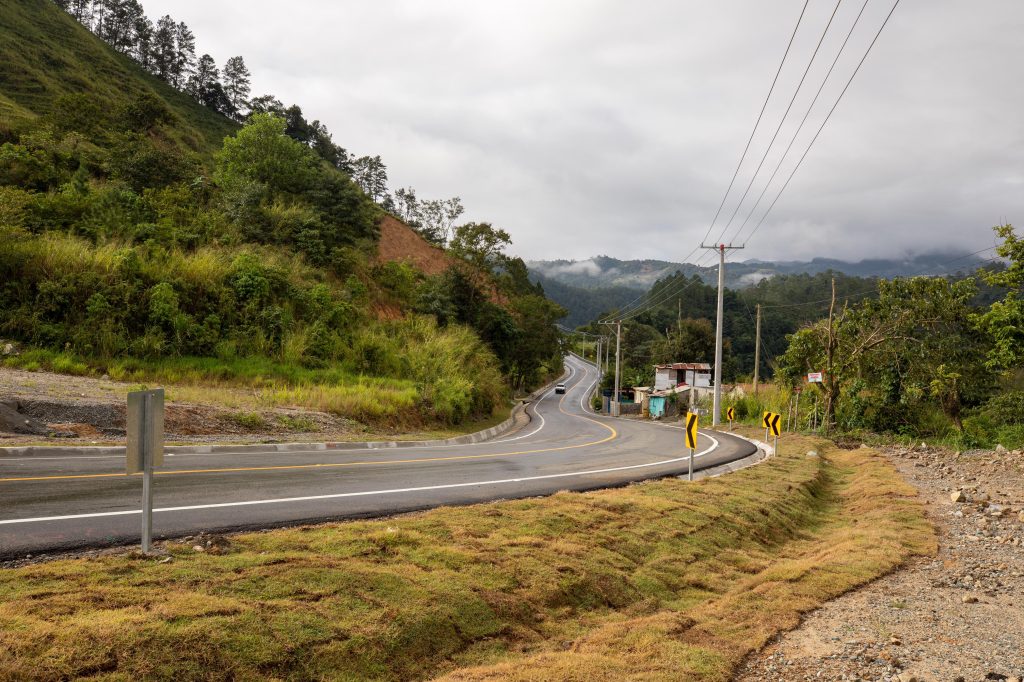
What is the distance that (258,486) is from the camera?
9328 millimetres

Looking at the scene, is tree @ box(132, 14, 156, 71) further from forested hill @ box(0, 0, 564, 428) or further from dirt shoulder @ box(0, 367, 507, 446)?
dirt shoulder @ box(0, 367, 507, 446)

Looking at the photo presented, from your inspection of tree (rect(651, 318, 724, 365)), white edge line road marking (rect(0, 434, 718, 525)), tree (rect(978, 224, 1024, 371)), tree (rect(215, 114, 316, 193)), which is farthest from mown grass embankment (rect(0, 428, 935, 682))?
tree (rect(651, 318, 724, 365))

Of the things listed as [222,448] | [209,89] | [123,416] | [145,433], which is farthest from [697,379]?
[209,89]

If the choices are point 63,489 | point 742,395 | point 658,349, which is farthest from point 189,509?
point 658,349

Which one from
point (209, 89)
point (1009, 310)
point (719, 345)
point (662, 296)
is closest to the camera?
point (1009, 310)

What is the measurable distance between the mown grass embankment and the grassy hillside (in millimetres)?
42043

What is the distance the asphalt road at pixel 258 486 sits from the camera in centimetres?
654

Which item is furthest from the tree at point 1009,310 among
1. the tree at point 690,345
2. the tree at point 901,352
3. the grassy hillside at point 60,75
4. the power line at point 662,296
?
the power line at point 662,296

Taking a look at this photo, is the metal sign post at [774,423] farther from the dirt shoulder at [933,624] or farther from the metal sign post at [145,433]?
the metal sign post at [145,433]

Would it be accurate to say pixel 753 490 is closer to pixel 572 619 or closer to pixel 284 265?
pixel 572 619

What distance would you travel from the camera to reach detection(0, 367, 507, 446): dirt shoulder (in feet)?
42.5

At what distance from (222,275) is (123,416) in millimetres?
12123

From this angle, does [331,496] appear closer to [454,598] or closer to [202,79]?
[454,598]

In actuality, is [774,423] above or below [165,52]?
below
